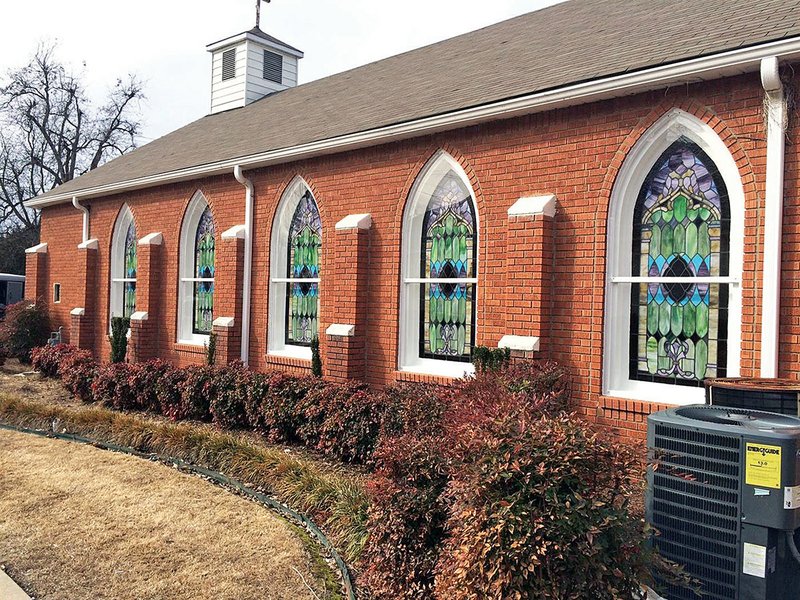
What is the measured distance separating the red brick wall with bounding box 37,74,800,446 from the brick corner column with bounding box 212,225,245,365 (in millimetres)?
332

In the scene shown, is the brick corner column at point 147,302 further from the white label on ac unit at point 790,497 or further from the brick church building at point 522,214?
the white label on ac unit at point 790,497

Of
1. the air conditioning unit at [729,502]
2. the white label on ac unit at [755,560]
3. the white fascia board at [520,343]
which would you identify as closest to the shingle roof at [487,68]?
the white fascia board at [520,343]

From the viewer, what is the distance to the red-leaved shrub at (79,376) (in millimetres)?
13258

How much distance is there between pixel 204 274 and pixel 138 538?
9.57m

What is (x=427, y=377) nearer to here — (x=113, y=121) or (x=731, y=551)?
(x=731, y=551)

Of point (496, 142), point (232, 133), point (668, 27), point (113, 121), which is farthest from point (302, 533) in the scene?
point (113, 121)

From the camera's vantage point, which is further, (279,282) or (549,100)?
(279,282)

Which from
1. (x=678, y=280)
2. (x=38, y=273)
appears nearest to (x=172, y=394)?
(x=678, y=280)

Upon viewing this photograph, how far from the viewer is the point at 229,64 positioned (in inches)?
845

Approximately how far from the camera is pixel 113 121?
4541 cm

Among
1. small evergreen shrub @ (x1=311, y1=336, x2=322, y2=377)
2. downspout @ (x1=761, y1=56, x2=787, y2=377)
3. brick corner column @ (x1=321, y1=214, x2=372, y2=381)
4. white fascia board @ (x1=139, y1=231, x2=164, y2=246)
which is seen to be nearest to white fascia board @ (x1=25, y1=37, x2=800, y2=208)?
downspout @ (x1=761, y1=56, x2=787, y2=377)

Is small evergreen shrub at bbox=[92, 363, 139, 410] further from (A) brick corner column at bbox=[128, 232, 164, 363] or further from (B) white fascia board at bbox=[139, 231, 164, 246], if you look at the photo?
(B) white fascia board at bbox=[139, 231, 164, 246]

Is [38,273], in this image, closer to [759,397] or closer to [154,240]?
[154,240]

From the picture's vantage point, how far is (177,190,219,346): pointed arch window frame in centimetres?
1503
